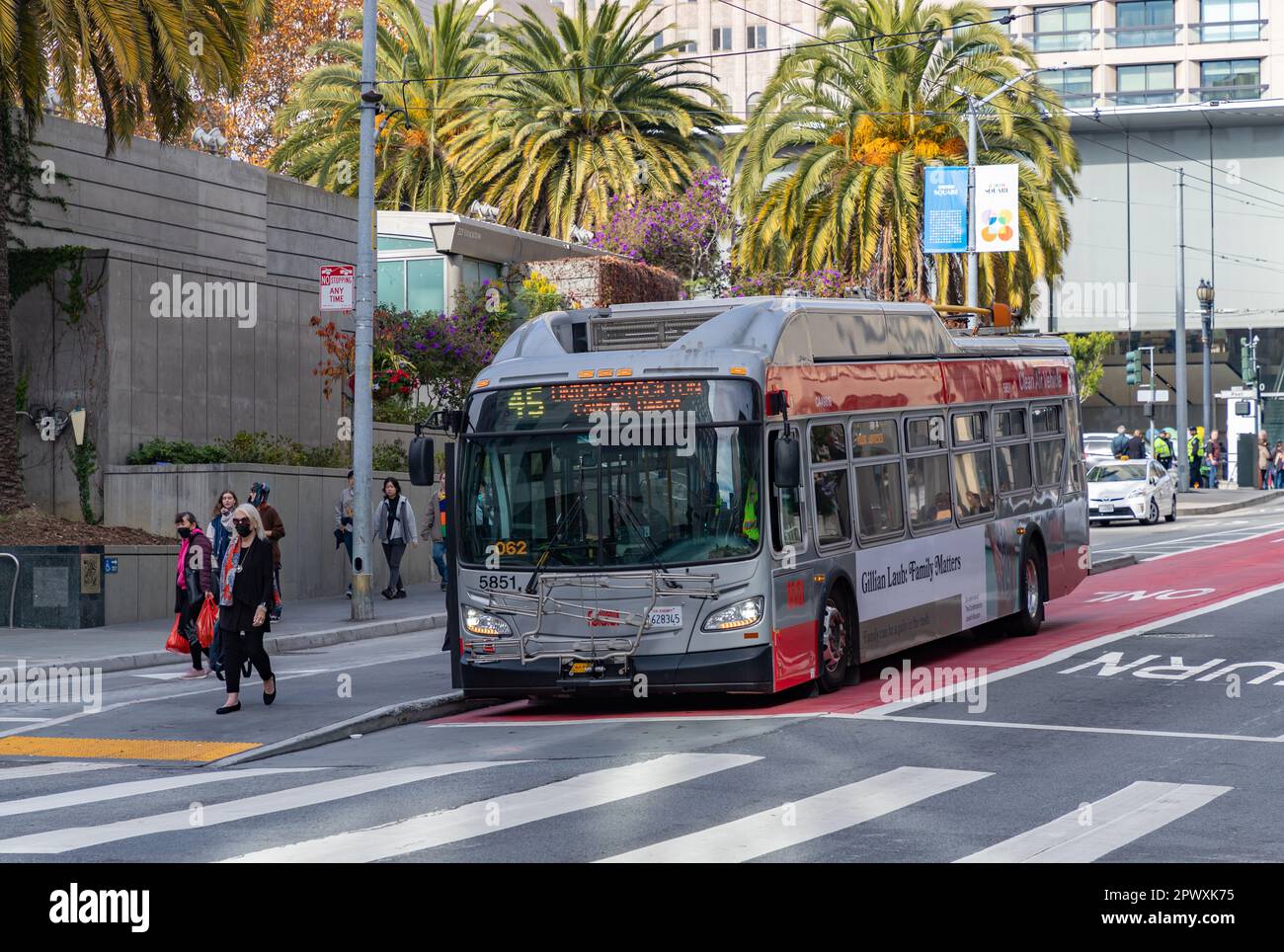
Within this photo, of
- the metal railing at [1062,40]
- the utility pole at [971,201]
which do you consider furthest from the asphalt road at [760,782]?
the metal railing at [1062,40]

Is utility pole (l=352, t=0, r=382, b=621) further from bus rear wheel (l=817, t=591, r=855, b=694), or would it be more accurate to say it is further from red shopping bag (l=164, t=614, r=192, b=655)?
bus rear wheel (l=817, t=591, r=855, b=694)

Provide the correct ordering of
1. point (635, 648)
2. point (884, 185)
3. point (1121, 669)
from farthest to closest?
point (884, 185)
point (1121, 669)
point (635, 648)

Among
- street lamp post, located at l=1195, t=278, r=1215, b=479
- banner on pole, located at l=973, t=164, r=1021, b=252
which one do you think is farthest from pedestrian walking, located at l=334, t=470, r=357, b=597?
street lamp post, located at l=1195, t=278, r=1215, b=479

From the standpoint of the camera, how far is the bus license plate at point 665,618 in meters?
13.8

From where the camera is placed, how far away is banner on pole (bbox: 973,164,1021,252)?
107 ft

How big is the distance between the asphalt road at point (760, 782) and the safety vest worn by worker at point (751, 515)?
1.44m

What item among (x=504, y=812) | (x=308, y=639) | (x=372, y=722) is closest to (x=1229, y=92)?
(x=308, y=639)

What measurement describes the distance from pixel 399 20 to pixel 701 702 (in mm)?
35260

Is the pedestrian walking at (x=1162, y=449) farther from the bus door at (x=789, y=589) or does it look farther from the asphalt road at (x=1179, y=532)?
the bus door at (x=789, y=589)

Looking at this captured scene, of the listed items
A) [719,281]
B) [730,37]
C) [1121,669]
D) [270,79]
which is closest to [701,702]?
[1121,669]

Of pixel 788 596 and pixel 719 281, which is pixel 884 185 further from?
pixel 788 596

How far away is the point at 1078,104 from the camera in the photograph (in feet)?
254

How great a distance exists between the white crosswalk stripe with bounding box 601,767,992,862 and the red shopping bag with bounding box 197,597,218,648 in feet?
25.8

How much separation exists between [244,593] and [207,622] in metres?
1.93
